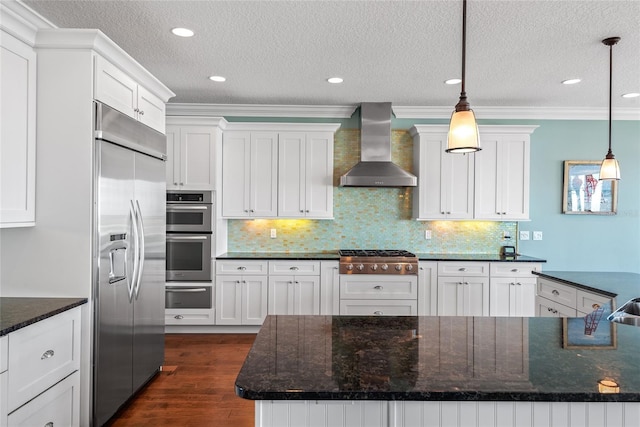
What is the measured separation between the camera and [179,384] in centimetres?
311

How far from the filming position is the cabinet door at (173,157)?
4410mm

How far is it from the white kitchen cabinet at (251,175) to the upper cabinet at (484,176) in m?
1.74

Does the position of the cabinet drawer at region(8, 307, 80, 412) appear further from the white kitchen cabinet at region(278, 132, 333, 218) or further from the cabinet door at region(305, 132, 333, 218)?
the cabinet door at region(305, 132, 333, 218)

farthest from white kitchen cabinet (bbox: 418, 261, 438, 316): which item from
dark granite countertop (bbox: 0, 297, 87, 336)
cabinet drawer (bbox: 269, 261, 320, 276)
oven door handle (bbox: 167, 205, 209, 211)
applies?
dark granite countertop (bbox: 0, 297, 87, 336)

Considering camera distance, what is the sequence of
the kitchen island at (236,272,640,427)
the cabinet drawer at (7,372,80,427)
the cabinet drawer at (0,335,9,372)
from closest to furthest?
the kitchen island at (236,272,640,427) → the cabinet drawer at (0,335,9,372) → the cabinet drawer at (7,372,80,427)

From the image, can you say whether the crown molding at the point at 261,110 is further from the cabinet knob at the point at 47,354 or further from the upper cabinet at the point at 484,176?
the cabinet knob at the point at 47,354

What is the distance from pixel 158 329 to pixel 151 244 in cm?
72

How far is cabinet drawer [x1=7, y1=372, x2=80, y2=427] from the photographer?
1.86 metres

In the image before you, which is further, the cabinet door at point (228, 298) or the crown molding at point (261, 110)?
the crown molding at point (261, 110)

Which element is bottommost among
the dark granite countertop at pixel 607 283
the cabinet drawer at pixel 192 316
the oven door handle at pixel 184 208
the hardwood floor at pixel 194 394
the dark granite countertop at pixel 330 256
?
the hardwood floor at pixel 194 394

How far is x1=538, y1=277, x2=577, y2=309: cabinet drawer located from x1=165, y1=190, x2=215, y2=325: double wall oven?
3.25 metres

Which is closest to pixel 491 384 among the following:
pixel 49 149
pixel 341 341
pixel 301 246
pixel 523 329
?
pixel 341 341

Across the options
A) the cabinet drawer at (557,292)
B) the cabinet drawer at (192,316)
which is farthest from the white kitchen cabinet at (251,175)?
the cabinet drawer at (557,292)

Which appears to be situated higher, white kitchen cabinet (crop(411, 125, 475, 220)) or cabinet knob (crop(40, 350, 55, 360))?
white kitchen cabinet (crop(411, 125, 475, 220))
